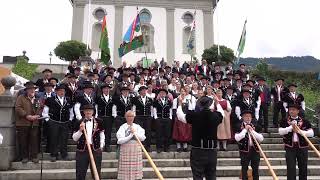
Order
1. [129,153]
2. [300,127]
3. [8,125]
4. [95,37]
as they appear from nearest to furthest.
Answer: [129,153]
[300,127]
[8,125]
[95,37]

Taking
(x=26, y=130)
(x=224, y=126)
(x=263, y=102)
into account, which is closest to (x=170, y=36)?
(x=263, y=102)

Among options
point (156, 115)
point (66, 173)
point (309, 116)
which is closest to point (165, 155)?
point (156, 115)

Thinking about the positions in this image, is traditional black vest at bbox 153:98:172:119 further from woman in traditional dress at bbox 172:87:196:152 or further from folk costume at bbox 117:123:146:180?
folk costume at bbox 117:123:146:180

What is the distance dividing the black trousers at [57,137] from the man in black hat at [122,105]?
58.1 inches

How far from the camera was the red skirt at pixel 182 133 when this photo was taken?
11188 mm

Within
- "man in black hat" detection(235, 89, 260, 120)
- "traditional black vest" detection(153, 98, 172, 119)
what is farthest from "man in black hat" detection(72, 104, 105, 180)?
"man in black hat" detection(235, 89, 260, 120)

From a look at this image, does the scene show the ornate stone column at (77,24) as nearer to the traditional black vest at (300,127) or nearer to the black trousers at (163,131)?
the black trousers at (163,131)

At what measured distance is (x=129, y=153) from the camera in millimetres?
8070

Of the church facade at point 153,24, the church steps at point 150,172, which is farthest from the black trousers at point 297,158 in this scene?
the church facade at point 153,24

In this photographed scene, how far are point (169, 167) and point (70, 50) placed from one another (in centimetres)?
2566

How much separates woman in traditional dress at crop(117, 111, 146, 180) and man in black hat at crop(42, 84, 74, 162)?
2.67 m

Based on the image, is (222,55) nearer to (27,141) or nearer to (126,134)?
(27,141)

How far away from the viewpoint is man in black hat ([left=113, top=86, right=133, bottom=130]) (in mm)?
11023

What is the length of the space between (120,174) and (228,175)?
128 inches
